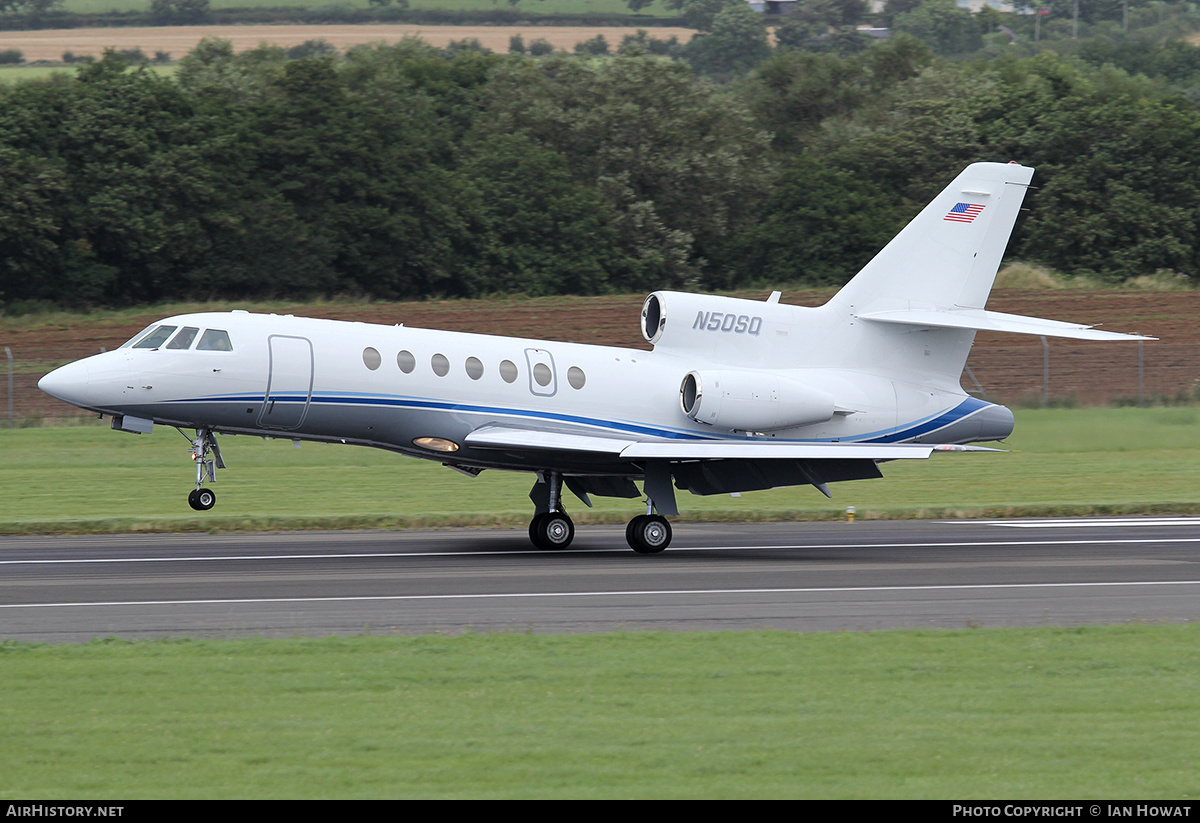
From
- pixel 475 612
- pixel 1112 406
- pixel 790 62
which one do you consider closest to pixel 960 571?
A: pixel 475 612

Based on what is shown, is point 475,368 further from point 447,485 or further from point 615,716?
point 615,716

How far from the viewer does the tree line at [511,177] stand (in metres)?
58.4

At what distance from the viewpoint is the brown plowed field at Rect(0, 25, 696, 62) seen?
12731 centimetres

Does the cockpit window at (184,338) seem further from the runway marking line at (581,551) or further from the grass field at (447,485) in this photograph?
the grass field at (447,485)

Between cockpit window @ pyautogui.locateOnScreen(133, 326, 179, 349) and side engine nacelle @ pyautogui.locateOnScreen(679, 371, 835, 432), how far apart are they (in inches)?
303

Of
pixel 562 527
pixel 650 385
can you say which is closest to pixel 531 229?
pixel 650 385

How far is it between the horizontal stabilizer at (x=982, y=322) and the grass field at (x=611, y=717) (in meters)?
8.88

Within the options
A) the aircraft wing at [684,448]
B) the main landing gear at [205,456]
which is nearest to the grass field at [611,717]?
the main landing gear at [205,456]

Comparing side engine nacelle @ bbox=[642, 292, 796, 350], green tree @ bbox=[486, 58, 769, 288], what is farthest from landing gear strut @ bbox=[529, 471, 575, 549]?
green tree @ bbox=[486, 58, 769, 288]

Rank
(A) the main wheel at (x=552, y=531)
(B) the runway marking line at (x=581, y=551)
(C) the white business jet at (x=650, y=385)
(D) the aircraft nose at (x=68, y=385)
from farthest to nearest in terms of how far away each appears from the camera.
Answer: (A) the main wheel at (x=552, y=531) < (C) the white business jet at (x=650, y=385) < (B) the runway marking line at (x=581, y=551) < (D) the aircraft nose at (x=68, y=385)

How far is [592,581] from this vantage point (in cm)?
1772

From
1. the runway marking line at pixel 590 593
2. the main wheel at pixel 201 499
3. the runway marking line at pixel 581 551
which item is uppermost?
the runway marking line at pixel 590 593

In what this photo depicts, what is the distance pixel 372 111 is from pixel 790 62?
35.2 metres

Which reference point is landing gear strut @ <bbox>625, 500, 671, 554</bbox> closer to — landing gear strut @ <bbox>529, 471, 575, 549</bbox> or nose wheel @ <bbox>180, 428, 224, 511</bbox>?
landing gear strut @ <bbox>529, 471, 575, 549</bbox>
